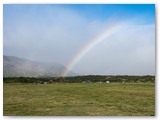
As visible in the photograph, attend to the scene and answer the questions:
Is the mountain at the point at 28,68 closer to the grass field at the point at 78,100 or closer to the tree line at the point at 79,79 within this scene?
the tree line at the point at 79,79

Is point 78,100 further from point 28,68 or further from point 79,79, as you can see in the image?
point 28,68

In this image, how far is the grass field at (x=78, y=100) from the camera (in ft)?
15.6

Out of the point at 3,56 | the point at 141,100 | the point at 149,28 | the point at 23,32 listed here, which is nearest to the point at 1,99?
the point at 3,56

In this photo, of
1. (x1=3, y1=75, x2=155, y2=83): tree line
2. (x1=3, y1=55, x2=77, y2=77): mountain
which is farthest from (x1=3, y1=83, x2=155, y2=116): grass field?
(x1=3, y1=55, x2=77, y2=77): mountain

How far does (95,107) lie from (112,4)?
154 cm

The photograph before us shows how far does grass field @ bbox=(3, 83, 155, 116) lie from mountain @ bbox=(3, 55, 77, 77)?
17 centimetres

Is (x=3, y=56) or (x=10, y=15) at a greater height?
(x=10, y=15)

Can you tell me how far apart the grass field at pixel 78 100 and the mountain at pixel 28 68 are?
17cm

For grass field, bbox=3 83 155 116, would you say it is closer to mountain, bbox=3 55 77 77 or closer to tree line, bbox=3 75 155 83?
tree line, bbox=3 75 155 83

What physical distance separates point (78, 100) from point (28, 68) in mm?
884

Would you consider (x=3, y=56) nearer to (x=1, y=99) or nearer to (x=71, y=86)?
(x=1, y=99)

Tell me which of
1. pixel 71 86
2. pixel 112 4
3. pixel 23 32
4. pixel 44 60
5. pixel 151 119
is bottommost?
pixel 151 119

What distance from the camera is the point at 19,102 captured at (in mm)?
4820

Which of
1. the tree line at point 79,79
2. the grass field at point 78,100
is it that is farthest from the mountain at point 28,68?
the grass field at point 78,100
